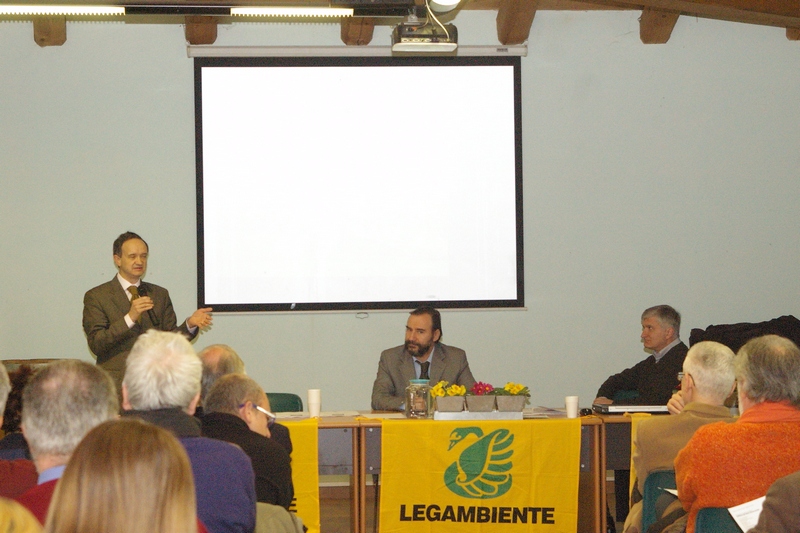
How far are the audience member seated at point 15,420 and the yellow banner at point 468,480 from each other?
168 cm

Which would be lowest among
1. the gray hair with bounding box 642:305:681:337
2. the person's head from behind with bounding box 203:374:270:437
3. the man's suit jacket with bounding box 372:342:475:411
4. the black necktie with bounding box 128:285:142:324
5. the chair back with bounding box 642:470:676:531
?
the chair back with bounding box 642:470:676:531

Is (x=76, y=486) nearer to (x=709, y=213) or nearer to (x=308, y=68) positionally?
(x=308, y=68)

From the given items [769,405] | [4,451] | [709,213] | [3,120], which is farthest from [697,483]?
[3,120]

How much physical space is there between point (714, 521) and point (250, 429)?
4.65 ft

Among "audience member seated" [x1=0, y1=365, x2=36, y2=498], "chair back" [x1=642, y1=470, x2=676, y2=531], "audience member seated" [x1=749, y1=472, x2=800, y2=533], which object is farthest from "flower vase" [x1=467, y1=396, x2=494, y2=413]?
"audience member seated" [x1=0, y1=365, x2=36, y2=498]

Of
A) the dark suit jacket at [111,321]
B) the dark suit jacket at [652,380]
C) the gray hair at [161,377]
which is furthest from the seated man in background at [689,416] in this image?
the dark suit jacket at [111,321]

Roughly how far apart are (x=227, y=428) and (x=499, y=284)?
12.1 feet

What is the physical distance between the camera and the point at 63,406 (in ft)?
6.23

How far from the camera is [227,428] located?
265cm

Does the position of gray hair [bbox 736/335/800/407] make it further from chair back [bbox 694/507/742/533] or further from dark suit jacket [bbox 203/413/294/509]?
dark suit jacket [bbox 203/413/294/509]

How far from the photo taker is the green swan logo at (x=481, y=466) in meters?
4.03

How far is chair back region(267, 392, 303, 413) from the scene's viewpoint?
186 inches

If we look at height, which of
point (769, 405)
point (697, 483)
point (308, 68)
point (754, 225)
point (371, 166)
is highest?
point (308, 68)

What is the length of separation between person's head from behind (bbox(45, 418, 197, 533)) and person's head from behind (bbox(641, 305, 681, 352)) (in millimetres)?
4364
